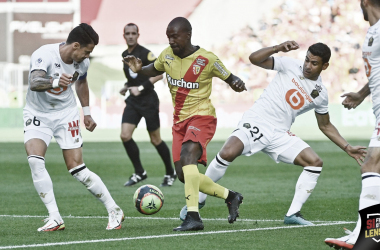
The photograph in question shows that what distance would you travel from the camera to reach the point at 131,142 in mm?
11555

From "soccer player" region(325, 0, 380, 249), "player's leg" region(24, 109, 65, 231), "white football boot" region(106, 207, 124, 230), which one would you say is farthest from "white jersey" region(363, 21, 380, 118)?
"player's leg" region(24, 109, 65, 231)

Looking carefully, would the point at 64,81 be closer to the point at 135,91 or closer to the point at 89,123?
the point at 89,123

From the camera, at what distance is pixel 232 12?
3891cm

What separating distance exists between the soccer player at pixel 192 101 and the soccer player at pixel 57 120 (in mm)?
836

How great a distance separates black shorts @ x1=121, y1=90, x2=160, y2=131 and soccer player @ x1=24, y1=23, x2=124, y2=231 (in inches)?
182

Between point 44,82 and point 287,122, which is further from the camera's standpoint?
point 287,122

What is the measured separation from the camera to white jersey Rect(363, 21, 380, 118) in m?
5.19

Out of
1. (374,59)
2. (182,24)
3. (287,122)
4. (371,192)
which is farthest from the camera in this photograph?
(287,122)

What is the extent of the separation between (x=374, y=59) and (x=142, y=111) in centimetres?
672

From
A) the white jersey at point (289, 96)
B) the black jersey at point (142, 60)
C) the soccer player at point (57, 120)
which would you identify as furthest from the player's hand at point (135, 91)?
the soccer player at point (57, 120)

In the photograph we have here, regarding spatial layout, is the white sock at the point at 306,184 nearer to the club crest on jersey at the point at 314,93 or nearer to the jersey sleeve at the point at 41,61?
the club crest on jersey at the point at 314,93

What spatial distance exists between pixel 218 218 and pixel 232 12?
3251 cm

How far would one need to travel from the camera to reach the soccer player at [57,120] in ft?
21.4

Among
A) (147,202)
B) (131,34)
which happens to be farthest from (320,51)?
(131,34)
